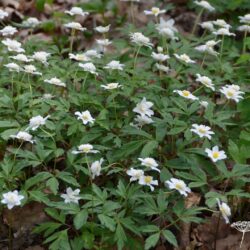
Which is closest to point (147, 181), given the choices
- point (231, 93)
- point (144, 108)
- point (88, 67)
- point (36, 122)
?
point (144, 108)

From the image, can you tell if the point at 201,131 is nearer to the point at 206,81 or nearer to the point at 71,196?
the point at 206,81

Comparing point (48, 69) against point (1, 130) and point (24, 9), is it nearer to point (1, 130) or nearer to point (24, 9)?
point (1, 130)

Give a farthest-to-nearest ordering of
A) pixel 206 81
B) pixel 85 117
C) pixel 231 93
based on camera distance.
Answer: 1. pixel 206 81
2. pixel 231 93
3. pixel 85 117

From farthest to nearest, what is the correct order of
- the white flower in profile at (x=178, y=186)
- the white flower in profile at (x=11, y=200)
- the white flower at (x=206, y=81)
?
the white flower at (x=206, y=81), the white flower in profile at (x=178, y=186), the white flower in profile at (x=11, y=200)

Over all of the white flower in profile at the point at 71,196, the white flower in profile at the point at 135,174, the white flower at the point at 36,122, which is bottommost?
the white flower in profile at the point at 71,196

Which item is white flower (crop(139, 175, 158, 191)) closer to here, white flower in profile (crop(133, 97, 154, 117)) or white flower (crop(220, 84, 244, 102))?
white flower in profile (crop(133, 97, 154, 117))

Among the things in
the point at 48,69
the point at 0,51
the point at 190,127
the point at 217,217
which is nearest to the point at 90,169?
the point at 190,127

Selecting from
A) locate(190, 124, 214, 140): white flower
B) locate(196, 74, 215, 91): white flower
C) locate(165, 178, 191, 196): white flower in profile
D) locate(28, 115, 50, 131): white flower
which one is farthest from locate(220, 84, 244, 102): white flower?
locate(28, 115, 50, 131): white flower

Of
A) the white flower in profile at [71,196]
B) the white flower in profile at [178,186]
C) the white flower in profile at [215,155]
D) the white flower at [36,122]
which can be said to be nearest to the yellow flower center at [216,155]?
the white flower in profile at [215,155]

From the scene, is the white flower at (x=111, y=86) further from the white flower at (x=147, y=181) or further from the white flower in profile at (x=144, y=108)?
the white flower at (x=147, y=181)
